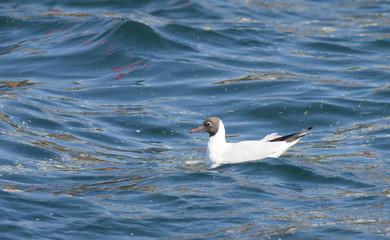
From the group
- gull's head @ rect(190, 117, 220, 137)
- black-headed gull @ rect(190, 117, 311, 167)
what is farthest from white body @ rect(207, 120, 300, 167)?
gull's head @ rect(190, 117, 220, 137)

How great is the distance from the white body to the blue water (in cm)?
20

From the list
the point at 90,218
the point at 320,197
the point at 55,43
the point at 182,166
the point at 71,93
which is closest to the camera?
the point at 90,218

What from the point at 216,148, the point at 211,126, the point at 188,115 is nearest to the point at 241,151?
the point at 216,148

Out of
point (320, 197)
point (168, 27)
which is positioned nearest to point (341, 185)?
point (320, 197)

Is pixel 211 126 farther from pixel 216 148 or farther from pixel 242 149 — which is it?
pixel 242 149

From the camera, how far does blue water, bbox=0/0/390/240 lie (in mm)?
7965

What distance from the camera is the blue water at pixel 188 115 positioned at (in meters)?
7.96

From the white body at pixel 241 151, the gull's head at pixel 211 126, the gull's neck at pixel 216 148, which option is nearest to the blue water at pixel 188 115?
the white body at pixel 241 151

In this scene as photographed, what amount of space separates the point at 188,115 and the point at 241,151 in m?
3.64

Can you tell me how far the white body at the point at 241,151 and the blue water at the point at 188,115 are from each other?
20cm

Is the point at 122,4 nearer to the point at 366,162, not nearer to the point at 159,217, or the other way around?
the point at 366,162

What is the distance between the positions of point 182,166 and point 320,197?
8.06ft

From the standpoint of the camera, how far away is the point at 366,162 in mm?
10383

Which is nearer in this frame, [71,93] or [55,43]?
[71,93]
